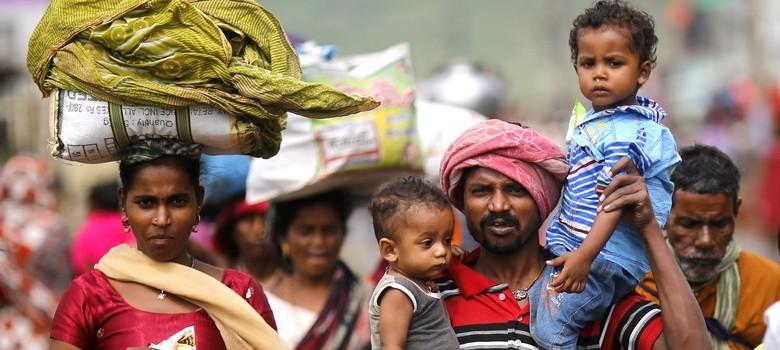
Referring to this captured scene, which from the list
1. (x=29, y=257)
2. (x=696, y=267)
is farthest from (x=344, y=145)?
(x=29, y=257)

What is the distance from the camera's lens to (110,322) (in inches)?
175

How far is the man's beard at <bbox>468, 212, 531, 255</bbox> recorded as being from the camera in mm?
4395

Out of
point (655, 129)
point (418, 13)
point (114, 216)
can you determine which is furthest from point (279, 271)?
point (418, 13)

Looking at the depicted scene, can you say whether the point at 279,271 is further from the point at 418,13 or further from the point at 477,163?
the point at 418,13

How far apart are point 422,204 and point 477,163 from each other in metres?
0.20

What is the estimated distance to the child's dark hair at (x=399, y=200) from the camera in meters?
4.45

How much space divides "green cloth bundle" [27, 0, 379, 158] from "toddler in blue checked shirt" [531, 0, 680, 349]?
2.41 feet

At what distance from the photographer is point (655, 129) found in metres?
4.30

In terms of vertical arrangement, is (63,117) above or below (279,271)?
above

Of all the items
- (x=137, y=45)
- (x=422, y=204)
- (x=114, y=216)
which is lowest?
(x=114, y=216)

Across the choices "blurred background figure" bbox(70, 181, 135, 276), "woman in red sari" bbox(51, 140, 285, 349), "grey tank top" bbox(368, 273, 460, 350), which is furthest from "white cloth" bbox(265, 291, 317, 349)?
"grey tank top" bbox(368, 273, 460, 350)

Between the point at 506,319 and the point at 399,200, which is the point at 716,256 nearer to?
the point at 506,319

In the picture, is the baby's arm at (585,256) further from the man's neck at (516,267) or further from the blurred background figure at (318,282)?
the blurred background figure at (318,282)

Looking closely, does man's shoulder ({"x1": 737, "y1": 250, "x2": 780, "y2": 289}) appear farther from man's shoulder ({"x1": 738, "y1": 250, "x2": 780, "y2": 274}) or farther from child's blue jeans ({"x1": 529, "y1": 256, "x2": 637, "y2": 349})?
child's blue jeans ({"x1": 529, "y1": 256, "x2": 637, "y2": 349})
